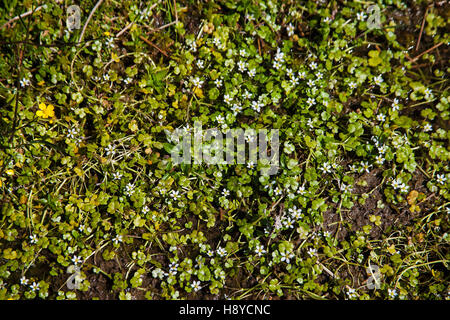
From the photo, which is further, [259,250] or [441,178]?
[441,178]

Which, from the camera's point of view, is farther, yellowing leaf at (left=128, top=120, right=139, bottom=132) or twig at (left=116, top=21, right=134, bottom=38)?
twig at (left=116, top=21, right=134, bottom=38)

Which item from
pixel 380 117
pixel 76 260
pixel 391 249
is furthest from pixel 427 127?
pixel 76 260

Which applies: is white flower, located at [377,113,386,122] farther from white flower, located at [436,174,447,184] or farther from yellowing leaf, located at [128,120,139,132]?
yellowing leaf, located at [128,120,139,132]

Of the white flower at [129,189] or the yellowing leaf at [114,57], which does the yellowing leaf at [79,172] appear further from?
the yellowing leaf at [114,57]

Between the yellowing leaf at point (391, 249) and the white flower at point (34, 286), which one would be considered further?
the yellowing leaf at point (391, 249)

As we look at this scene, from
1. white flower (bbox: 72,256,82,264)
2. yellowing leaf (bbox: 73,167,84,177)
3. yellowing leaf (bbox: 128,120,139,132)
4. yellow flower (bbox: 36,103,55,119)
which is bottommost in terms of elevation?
white flower (bbox: 72,256,82,264)

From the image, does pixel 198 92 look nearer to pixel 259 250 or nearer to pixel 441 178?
pixel 259 250

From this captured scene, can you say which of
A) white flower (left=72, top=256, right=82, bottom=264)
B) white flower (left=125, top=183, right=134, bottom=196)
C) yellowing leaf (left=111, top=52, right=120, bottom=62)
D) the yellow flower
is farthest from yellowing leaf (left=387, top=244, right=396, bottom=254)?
Answer: the yellow flower

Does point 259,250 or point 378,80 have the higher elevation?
point 378,80

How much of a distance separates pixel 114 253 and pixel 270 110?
58.9 inches

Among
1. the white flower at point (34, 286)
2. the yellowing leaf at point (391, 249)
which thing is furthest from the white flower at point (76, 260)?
the yellowing leaf at point (391, 249)

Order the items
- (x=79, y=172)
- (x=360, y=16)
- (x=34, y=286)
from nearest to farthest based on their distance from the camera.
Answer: (x=34, y=286), (x=79, y=172), (x=360, y=16)

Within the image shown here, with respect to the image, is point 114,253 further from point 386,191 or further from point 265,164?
→ point 386,191
